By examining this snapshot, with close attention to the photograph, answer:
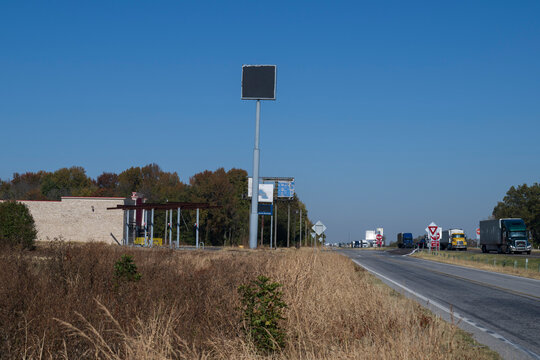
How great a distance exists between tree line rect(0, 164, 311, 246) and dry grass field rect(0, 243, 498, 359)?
75316mm

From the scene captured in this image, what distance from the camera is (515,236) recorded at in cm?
5781

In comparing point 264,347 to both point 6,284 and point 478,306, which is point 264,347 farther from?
point 478,306

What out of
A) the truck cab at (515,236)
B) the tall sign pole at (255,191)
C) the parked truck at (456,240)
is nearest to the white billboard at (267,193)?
the parked truck at (456,240)

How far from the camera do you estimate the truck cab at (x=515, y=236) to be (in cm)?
5784

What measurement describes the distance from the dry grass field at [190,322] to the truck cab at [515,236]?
50.7 metres

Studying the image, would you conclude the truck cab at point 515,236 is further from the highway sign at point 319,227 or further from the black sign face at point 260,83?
the black sign face at point 260,83

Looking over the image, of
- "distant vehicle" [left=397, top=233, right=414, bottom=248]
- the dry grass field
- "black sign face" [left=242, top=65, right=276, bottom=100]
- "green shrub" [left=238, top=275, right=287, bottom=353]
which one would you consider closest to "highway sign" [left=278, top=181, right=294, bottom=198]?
"distant vehicle" [left=397, top=233, right=414, bottom=248]

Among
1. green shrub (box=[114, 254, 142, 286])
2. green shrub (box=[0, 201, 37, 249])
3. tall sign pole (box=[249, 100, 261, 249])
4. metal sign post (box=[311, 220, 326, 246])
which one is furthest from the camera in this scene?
metal sign post (box=[311, 220, 326, 246])

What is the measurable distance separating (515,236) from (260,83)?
1494 inches

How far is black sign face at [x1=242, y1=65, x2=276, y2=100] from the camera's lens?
108ft

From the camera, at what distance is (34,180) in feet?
427

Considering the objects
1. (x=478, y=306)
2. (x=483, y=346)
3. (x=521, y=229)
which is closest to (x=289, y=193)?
(x=521, y=229)

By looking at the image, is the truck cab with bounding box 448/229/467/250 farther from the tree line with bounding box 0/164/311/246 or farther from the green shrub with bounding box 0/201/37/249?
the green shrub with bounding box 0/201/37/249

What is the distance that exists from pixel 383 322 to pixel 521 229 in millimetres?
55895
